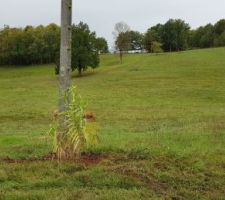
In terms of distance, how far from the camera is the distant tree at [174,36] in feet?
366

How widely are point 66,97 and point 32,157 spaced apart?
1198 mm

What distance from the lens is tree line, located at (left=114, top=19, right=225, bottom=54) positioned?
109 m

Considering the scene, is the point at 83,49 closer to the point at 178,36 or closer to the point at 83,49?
the point at 83,49

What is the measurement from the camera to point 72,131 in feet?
25.8

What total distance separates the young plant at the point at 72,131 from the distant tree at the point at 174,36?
10448 centimetres

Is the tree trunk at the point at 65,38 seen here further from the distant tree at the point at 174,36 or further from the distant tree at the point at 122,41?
the distant tree at the point at 174,36

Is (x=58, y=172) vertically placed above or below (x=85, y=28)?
below

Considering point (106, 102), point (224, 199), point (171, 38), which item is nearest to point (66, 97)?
point (224, 199)

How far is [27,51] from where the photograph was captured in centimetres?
8906

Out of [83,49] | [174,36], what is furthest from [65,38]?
[174,36]

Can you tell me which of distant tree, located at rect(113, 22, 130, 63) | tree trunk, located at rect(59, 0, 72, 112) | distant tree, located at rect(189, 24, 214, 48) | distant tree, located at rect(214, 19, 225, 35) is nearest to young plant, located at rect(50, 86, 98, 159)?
tree trunk, located at rect(59, 0, 72, 112)

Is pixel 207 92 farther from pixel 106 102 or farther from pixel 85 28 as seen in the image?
pixel 85 28

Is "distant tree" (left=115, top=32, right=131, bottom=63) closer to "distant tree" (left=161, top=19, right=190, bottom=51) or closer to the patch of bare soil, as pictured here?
"distant tree" (left=161, top=19, right=190, bottom=51)

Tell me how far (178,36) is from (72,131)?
347 ft
